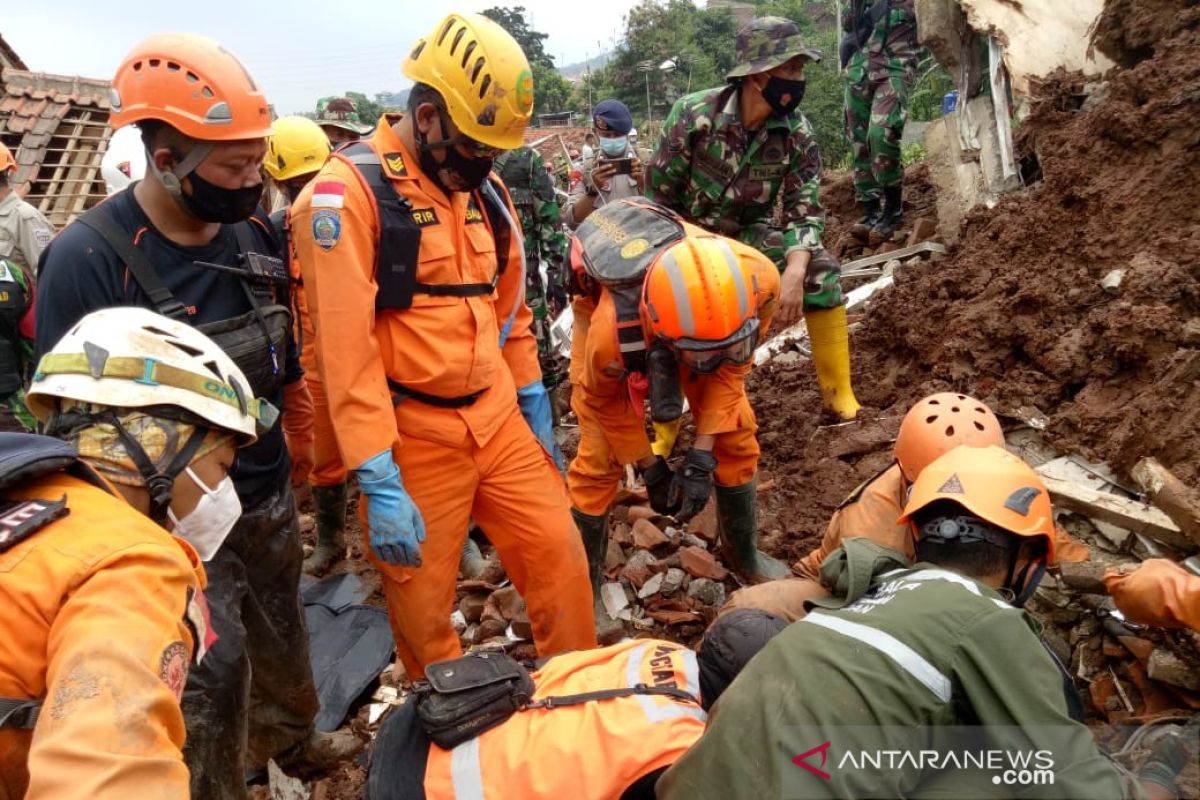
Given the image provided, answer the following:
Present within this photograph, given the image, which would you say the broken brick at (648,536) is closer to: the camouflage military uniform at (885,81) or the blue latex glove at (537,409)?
the blue latex glove at (537,409)

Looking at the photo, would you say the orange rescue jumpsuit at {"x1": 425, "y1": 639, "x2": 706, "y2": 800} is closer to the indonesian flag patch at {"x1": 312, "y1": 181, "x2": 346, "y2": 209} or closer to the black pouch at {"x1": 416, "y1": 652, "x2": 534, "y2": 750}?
the black pouch at {"x1": 416, "y1": 652, "x2": 534, "y2": 750}

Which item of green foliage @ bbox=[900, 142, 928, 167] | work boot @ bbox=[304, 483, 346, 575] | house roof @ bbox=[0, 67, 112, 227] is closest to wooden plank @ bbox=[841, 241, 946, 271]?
work boot @ bbox=[304, 483, 346, 575]

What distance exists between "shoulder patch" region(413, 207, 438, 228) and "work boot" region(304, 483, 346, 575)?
230 centimetres

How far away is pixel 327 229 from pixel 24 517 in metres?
1.40

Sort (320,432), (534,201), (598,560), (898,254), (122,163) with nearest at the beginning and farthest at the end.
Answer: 1. (598,560)
2. (320,432)
3. (122,163)
4. (534,201)
5. (898,254)

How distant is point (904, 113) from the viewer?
6.49 metres

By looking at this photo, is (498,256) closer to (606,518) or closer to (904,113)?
(606,518)

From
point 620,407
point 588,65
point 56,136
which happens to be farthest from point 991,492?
point 588,65

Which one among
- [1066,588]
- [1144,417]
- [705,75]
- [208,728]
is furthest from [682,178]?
[705,75]

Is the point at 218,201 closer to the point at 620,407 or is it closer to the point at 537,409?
the point at 537,409

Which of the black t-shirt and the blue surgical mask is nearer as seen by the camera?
the black t-shirt

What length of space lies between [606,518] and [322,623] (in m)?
1.63

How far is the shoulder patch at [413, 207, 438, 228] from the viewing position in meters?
2.64

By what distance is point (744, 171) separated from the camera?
4484 millimetres
